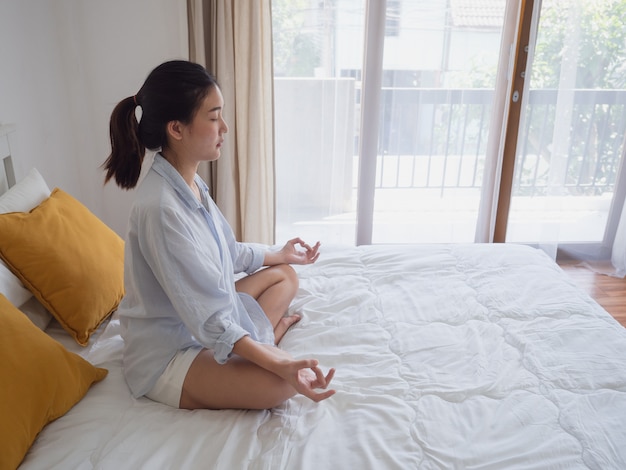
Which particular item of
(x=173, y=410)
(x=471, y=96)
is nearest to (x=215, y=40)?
(x=471, y=96)

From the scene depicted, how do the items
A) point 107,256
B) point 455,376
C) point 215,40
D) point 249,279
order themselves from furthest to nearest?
A: point 215,40 < point 249,279 < point 107,256 < point 455,376

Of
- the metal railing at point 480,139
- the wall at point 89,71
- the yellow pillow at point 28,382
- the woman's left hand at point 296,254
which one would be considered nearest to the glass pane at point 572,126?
the metal railing at point 480,139

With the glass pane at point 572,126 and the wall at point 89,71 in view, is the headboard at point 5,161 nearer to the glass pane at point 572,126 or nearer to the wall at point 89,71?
the wall at point 89,71

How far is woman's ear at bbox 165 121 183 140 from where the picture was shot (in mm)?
1396

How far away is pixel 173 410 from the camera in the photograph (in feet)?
4.28

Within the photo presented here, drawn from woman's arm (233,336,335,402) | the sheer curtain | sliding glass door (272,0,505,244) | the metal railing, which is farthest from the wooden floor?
woman's arm (233,336,335,402)

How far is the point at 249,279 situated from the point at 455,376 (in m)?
0.69

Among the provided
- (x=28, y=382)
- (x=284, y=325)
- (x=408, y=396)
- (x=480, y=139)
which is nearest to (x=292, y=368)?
(x=408, y=396)

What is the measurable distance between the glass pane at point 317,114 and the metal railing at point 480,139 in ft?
0.75

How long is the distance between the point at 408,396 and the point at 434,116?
2.13 m

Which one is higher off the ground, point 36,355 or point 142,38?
point 142,38

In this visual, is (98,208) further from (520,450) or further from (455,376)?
(520,450)

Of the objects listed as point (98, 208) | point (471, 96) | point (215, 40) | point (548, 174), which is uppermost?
point (215, 40)

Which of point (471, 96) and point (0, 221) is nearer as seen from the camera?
point (0, 221)
